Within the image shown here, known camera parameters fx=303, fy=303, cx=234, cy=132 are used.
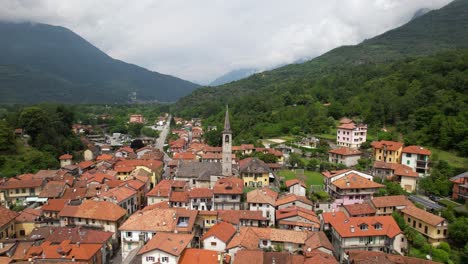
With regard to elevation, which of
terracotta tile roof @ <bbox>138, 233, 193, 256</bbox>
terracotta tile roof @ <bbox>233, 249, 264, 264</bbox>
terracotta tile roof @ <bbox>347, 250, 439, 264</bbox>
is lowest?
terracotta tile roof @ <bbox>347, 250, 439, 264</bbox>

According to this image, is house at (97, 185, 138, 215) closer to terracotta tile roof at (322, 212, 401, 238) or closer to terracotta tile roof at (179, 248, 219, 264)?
terracotta tile roof at (179, 248, 219, 264)

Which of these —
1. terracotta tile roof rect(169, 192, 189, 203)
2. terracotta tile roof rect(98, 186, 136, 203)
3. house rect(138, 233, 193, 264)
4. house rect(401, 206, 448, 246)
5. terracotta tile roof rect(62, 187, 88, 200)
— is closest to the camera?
house rect(138, 233, 193, 264)

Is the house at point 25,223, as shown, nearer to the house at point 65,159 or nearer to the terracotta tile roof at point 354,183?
the house at point 65,159

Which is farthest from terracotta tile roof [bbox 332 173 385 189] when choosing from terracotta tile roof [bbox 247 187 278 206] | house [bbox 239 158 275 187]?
house [bbox 239 158 275 187]

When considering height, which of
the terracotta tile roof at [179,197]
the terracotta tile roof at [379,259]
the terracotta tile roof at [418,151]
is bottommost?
the terracotta tile roof at [379,259]

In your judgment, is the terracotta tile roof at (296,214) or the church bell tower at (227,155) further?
the church bell tower at (227,155)

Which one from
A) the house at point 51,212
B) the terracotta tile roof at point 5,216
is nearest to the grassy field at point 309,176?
the house at point 51,212

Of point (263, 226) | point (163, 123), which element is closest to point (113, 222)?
point (263, 226)
